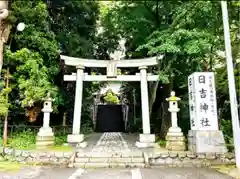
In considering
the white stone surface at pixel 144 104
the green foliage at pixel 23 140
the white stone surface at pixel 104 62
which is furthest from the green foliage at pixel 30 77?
the white stone surface at pixel 144 104

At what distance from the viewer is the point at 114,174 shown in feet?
20.0

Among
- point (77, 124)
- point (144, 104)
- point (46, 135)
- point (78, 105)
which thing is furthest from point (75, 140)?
point (144, 104)

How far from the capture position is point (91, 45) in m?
12.9

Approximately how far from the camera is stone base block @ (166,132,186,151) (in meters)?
8.12

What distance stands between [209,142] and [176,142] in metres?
1.27

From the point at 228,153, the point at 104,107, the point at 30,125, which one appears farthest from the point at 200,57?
the point at 104,107

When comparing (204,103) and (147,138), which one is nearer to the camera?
Result: (204,103)

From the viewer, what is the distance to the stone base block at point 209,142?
285 inches

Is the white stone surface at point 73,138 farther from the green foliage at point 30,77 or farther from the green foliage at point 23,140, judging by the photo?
the green foliage at point 30,77

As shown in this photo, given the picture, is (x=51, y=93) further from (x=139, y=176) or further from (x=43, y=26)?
(x=139, y=176)

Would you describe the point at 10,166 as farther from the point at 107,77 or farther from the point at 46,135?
the point at 107,77

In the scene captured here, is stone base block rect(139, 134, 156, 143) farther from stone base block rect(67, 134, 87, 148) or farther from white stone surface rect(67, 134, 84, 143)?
white stone surface rect(67, 134, 84, 143)

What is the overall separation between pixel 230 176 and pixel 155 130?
7758 mm

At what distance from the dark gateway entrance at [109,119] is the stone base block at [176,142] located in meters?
11.1
